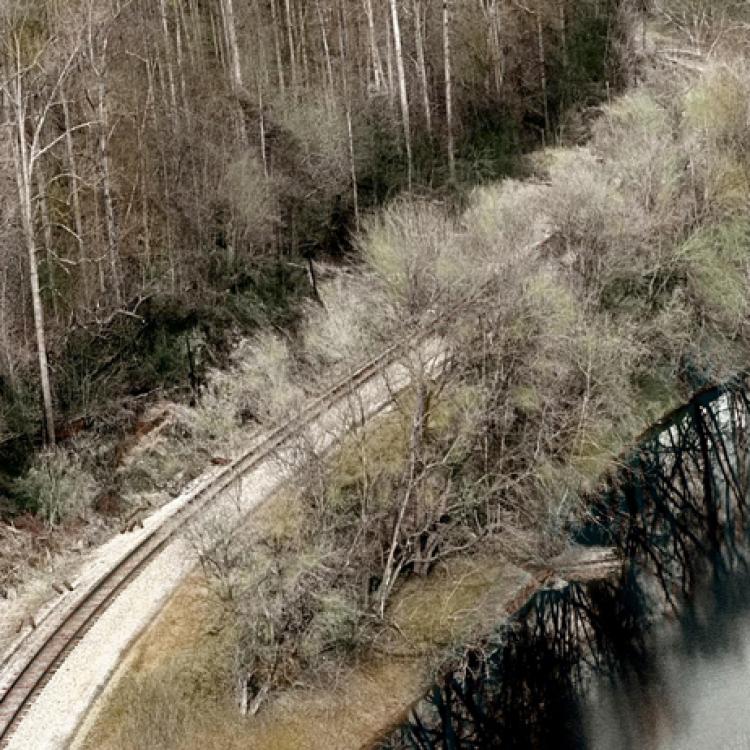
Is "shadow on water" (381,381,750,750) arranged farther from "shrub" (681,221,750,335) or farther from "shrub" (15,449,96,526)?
"shrub" (15,449,96,526)

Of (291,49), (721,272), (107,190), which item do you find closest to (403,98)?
(291,49)

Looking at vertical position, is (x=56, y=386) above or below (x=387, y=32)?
below

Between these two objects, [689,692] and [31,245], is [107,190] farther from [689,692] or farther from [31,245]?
[689,692]

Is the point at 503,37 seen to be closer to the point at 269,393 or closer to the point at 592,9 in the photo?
the point at 592,9

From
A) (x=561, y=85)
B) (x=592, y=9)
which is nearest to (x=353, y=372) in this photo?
(x=561, y=85)

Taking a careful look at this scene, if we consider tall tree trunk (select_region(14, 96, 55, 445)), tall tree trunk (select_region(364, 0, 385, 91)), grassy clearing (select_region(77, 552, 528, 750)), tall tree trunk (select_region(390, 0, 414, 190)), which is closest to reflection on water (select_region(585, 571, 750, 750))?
grassy clearing (select_region(77, 552, 528, 750))

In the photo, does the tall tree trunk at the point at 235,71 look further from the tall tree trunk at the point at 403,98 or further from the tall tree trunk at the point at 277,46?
the tall tree trunk at the point at 403,98

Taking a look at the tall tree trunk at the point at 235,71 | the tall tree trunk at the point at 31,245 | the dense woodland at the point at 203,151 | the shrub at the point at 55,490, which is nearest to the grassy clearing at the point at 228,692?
the shrub at the point at 55,490
